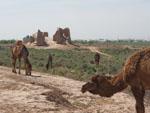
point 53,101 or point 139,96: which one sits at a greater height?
point 139,96

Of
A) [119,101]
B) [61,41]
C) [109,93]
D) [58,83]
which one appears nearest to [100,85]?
[109,93]

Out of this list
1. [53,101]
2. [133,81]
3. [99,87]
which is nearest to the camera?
[133,81]

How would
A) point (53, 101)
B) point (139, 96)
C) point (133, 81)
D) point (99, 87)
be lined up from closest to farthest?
point (139, 96) < point (133, 81) < point (99, 87) < point (53, 101)

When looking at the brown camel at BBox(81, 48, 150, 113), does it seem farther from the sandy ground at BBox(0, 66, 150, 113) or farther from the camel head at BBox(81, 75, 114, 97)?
the sandy ground at BBox(0, 66, 150, 113)

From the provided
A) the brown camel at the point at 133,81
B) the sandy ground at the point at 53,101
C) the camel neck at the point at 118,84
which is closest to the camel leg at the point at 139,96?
the brown camel at the point at 133,81

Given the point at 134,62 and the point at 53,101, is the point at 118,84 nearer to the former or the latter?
the point at 134,62

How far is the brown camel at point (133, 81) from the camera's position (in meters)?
12.9

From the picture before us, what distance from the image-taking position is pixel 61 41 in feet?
301

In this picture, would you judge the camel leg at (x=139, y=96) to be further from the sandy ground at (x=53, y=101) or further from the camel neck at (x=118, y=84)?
the sandy ground at (x=53, y=101)

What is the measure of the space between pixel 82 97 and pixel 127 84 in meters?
6.50

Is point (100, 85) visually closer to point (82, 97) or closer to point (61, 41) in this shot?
point (82, 97)

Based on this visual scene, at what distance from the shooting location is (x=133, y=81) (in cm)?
1298

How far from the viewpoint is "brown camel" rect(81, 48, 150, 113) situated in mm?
12875

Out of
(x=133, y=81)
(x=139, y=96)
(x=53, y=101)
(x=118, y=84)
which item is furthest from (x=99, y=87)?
(x=53, y=101)
